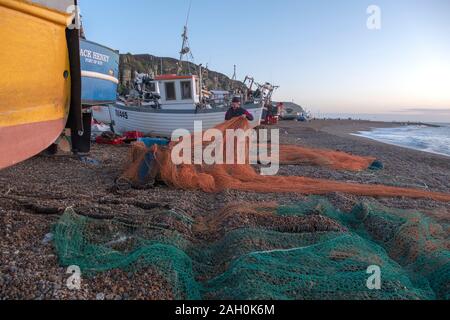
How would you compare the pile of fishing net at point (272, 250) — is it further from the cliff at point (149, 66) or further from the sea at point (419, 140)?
the cliff at point (149, 66)

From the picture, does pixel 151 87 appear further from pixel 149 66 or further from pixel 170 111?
pixel 149 66

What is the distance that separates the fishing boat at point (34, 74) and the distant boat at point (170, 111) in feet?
28.4

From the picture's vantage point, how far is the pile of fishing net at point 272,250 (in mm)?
2416

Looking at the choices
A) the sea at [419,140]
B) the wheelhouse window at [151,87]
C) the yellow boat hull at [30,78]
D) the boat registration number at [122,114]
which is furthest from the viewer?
the sea at [419,140]

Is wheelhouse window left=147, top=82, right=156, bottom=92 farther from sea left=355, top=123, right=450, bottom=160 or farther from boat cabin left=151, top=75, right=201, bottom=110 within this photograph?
sea left=355, top=123, right=450, bottom=160

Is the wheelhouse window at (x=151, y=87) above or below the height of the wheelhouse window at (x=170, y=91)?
above

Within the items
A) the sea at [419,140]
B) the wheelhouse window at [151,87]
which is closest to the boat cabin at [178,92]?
the wheelhouse window at [151,87]

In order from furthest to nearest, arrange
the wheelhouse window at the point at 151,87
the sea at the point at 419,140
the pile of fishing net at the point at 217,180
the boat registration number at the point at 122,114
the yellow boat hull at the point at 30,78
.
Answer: the sea at the point at 419,140
the wheelhouse window at the point at 151,87
the boat registration number at the point at 122,114
the pile of fishing net at the point at 217,180
the yellow boat hull at the point at 30,78

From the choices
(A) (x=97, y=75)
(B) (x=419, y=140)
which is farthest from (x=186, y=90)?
(B) (x=419, y=140)

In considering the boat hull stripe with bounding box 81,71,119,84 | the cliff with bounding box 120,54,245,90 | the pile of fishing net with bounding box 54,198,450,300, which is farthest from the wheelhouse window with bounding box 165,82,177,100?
the cliff with bounding box 120,54,245,90

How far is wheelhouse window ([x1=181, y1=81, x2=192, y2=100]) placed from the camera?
48.5 ft

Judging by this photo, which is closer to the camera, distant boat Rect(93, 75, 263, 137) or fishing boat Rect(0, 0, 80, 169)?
fishing boat Rect(0, 0, 80, 169)

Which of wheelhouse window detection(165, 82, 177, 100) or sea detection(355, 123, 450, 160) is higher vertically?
wheelhouse window detection(165, 82, 177, 100)

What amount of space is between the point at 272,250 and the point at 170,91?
42.2 feet
